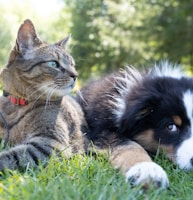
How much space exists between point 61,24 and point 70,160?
11.7 metres

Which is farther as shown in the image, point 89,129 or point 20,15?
point 20,15

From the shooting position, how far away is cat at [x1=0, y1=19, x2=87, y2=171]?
12.7 feet

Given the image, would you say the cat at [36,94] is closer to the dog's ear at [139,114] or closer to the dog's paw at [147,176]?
the dog's ear at [139,114]

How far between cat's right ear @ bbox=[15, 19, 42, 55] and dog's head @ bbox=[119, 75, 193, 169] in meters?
1.13

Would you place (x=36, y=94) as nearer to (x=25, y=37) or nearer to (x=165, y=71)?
(x=25, y=37)

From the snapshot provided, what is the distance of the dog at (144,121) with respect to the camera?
3537 millimetres

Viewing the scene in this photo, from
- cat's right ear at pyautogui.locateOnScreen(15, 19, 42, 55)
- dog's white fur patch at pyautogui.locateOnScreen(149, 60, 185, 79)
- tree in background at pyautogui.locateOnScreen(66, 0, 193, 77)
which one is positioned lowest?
tree in background at pyautogui.locateOnScreen(66, 0, 193, 77)

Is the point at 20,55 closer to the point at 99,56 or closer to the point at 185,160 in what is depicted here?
the point at 185,160

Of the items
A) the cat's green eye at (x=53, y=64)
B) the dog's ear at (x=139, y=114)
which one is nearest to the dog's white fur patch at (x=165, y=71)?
the dog's ear at (x=139, y=114)

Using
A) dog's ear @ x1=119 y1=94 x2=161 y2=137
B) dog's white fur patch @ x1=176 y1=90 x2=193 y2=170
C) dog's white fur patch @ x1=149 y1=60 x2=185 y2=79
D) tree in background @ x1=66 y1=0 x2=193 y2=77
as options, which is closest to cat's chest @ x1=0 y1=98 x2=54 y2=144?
dog's ear @ x1=119 y1=94 x2=161 y2=137

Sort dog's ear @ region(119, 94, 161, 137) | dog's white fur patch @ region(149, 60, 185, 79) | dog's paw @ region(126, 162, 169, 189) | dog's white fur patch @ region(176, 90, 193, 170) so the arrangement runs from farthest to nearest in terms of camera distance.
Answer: dog's white fur patch @ region(149, 60, 185, 79) → dog's ear @ region(119, 94, 161, 137) → dog's white fur patch @ region(176, 90, 193, 170) → dog's paw @ region(126, 162, 169, 189)

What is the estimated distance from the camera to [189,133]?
373 centimetres

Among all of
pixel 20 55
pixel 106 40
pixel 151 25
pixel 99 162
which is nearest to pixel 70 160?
pixel 99 162

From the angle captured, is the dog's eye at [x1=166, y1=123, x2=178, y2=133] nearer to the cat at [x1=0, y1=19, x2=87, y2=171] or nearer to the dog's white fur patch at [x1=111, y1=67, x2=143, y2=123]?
the dog's white fur patch at [x1=111, y1=67, x2=143, y2=123]
